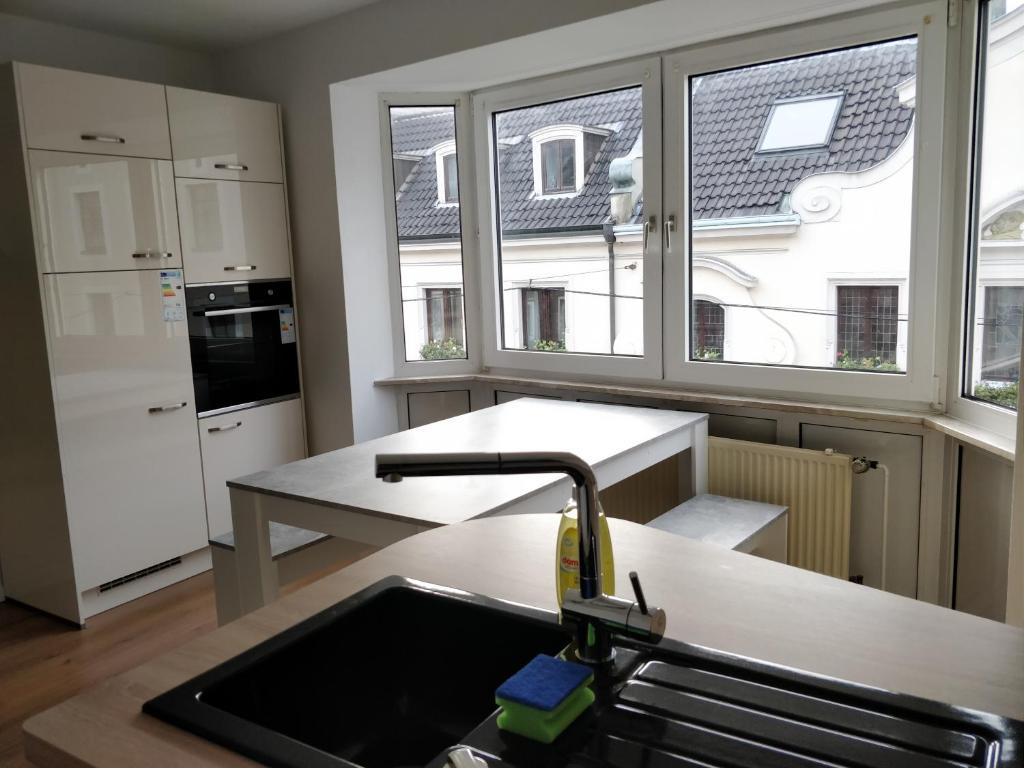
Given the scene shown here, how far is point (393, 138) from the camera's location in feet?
12.7

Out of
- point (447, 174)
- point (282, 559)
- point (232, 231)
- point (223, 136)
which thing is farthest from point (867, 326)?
point (223, 136)

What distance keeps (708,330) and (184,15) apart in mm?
2541

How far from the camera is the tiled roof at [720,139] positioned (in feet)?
9.09

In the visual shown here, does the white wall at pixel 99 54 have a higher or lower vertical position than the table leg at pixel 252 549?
higher

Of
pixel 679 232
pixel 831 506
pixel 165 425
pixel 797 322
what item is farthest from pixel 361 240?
pixel 831 506

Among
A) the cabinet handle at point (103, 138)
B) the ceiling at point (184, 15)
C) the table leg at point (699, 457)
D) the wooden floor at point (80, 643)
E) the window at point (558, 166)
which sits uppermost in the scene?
the ceiling at point (184, 15)

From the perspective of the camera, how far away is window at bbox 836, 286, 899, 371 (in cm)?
284

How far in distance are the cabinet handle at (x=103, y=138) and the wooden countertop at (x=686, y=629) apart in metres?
2.49

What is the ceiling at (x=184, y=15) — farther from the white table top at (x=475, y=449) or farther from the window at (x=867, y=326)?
the window at (x=867, y=326)

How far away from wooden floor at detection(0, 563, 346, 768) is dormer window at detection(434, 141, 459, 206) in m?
1.74

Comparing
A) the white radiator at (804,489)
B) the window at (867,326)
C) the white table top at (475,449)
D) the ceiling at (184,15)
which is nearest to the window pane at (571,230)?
the white table top at (475,449)

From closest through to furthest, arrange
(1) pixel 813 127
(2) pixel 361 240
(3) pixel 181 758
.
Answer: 1. (3) pixel 181 758
2. (1) pixel 813 127
3. (2) pixel 361 240

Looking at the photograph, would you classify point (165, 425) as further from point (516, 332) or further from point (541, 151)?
point (541, 151)

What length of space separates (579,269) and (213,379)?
1683mm
